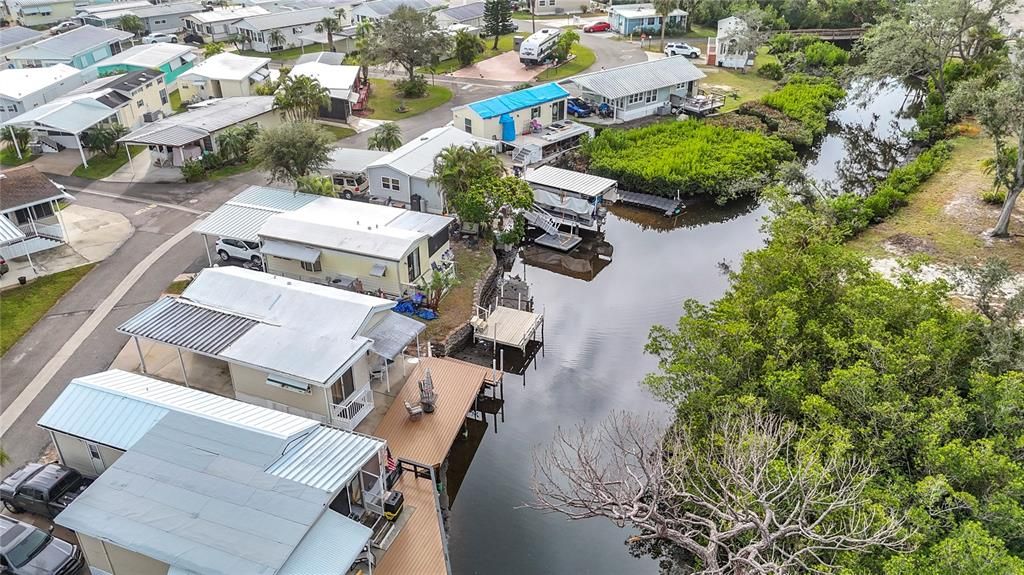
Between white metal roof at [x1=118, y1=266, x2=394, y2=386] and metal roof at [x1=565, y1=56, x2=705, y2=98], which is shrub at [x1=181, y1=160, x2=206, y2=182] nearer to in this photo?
white metal roof at [x1=118, y1=266, x2=394, y2=386]

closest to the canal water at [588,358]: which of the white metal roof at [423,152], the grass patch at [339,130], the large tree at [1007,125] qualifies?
the white metal roof at [423,152]

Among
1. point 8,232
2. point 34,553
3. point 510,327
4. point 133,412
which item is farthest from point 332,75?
point 34,553

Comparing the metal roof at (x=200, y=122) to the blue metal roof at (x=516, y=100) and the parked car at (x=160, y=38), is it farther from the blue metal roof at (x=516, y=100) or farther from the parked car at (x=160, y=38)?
the parked car at (x=160, y=38)

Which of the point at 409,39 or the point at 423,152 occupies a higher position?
the point at 409,39

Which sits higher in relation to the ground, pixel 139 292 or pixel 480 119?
pixel 480 119

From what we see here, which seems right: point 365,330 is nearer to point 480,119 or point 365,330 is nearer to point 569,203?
point 569,203

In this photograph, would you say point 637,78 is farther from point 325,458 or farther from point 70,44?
point 70,44

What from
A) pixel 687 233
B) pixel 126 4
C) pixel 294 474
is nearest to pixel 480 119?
pixel 687 233

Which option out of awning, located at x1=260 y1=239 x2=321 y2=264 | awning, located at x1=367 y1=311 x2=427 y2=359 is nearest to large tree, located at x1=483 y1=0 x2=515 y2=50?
awning, located at x1=260 y1=239 x2=321 y2=264
